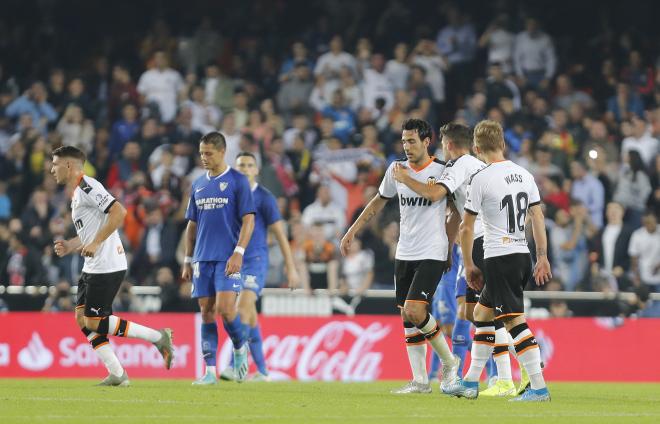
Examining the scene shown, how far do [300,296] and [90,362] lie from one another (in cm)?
319

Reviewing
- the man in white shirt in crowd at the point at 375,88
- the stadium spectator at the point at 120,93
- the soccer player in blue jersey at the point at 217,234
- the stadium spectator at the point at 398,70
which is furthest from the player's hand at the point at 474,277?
the stadium spectator at the point at 120,93

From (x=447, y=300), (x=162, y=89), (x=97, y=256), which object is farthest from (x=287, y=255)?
(x=162, y=89)

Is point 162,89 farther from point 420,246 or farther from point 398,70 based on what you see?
point 420,246

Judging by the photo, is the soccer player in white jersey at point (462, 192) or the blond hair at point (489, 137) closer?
the blond hair at point (489, 137)

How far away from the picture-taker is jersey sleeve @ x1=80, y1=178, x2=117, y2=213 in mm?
12828

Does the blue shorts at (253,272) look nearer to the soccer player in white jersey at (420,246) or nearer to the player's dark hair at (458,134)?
the soccer player in white jersey at (420,246)

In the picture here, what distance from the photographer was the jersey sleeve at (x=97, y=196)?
12828 millimetres

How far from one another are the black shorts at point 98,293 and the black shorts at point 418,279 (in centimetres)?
297

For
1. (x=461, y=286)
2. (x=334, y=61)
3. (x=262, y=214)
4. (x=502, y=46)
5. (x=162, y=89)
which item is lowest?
(x=461, y=286)

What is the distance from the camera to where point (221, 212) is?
44.4 ft

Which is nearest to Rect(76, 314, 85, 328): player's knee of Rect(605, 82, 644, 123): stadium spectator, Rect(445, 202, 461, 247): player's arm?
Rect(445, 202, 461, 247): player's arm

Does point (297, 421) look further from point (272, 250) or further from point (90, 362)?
point (272, 250)

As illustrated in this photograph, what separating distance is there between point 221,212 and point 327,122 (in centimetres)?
925

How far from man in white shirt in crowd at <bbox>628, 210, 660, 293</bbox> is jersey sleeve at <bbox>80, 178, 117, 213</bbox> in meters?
9.70
